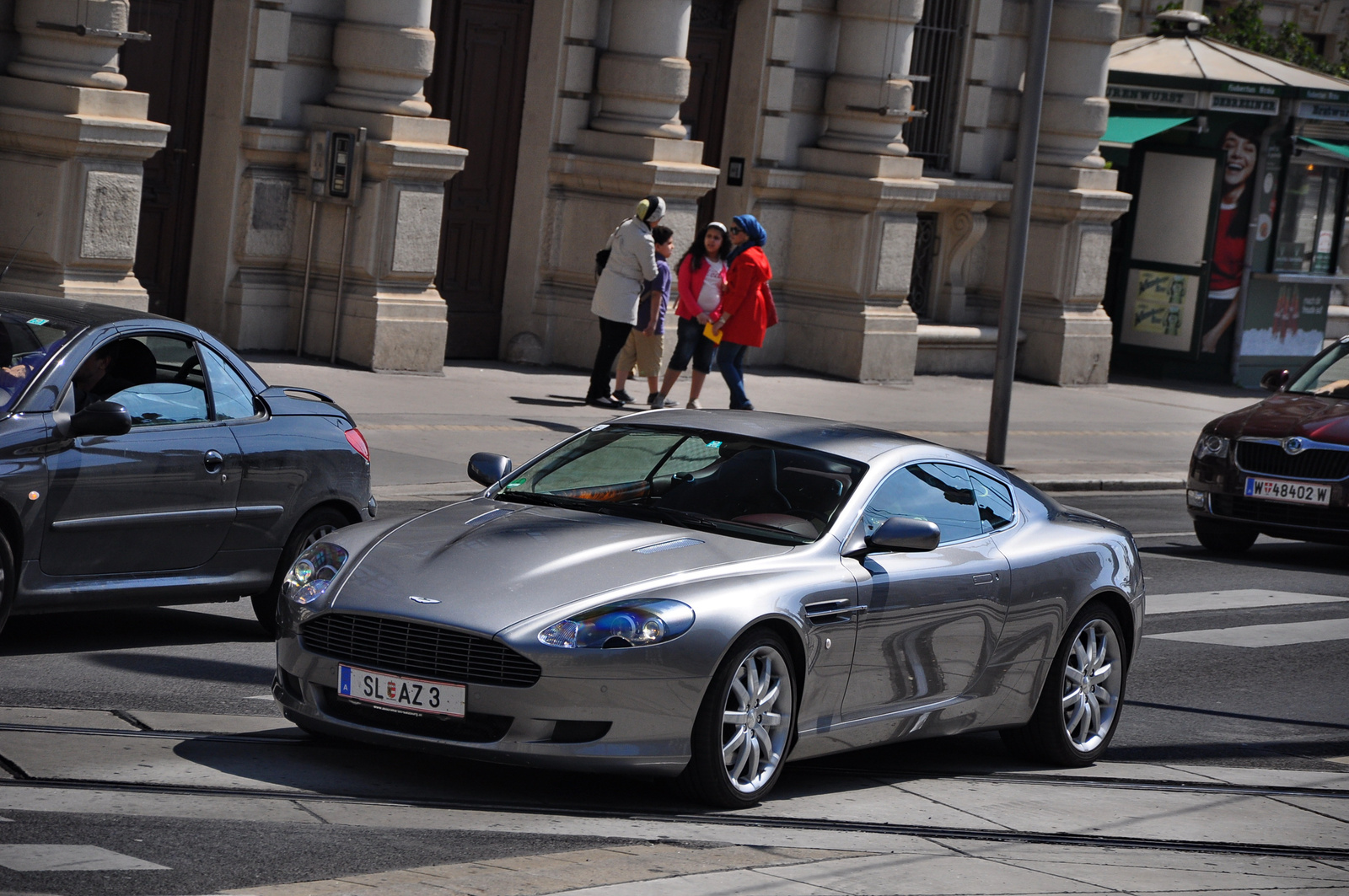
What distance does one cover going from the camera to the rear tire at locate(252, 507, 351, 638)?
922 centimetres

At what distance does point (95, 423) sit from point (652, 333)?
10830 mm

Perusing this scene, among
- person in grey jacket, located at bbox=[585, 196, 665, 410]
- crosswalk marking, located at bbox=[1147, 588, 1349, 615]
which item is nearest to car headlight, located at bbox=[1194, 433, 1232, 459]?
crosswalk marking, located at bbox=[1147, 588, 1349, 615]

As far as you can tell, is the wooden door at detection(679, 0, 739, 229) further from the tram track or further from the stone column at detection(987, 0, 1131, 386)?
the tram track

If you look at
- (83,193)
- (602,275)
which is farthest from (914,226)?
(83,193)

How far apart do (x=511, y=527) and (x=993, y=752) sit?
2549 mm

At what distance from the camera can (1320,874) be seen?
7.03 m

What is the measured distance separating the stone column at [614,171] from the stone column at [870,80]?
2548 millimetres

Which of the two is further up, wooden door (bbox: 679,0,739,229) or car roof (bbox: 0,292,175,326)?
wooden door (bbox: 679,0,739,229)

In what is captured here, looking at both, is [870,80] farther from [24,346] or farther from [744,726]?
[744,726]

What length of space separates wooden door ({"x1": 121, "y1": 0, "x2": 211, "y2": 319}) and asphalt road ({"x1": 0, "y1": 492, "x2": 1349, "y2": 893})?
645 centimetres

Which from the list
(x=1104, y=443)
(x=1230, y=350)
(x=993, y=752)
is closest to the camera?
(x=993, y=752)

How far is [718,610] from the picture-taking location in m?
6.78

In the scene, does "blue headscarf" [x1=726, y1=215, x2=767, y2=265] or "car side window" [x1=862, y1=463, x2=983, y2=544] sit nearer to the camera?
"car side window" [x1=862, y1=463, x2=983, y2=544]

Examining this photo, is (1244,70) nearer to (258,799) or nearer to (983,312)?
(983,312)
